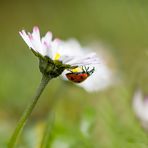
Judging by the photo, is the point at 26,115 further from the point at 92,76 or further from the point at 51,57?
the point at 92,76

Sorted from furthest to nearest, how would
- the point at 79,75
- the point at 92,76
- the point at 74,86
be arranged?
the point at 74,86 < the point at 92,76 < the point at 79,75

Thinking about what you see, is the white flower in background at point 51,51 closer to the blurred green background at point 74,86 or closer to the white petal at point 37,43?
the white petal at point 37,43

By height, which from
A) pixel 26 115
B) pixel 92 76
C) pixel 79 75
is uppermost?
pixel 92 76

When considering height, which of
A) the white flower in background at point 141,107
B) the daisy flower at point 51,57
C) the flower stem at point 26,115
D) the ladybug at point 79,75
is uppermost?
the white flower in background at point 141,107

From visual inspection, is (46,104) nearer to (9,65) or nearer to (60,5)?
(9,65)

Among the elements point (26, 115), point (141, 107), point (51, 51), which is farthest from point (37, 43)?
point (141, 107)

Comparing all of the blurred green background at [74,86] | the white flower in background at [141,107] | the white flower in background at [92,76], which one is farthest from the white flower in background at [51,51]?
the white flower in background at [141,107]

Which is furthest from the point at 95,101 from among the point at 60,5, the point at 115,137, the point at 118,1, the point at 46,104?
the point at 60,5

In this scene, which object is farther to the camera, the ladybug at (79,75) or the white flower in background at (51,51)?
the ladybug at (79,75)
